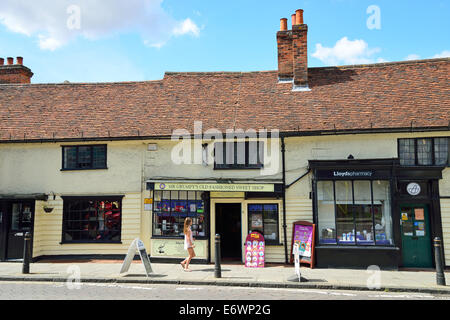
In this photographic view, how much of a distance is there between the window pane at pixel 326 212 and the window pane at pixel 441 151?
3603 mm

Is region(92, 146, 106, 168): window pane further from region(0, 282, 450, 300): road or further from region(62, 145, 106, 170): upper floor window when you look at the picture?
region(0, 282, 450, 300): road

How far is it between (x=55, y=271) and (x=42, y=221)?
3.00 metres

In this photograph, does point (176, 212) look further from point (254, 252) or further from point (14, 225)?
point (14, 225)

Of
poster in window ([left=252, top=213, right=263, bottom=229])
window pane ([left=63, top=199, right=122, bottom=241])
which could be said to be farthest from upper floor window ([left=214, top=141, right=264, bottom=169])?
window pane ([left=63, top=199, right=122, bottom=241])

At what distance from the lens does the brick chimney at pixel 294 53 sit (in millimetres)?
15156

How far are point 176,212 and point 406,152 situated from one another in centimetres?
817

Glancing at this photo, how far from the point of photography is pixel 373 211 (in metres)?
11.9

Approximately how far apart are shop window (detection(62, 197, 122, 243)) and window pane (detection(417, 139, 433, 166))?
415 inches

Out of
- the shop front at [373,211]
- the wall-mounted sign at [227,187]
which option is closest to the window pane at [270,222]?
the wall-mounted sign at [227,187]

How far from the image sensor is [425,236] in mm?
11992

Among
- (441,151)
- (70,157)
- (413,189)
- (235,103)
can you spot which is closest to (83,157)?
(70,157)

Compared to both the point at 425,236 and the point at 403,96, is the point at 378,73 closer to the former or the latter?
the point at 403,96

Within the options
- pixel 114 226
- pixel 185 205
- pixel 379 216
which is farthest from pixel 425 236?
pixel 114 226

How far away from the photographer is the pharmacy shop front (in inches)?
490
